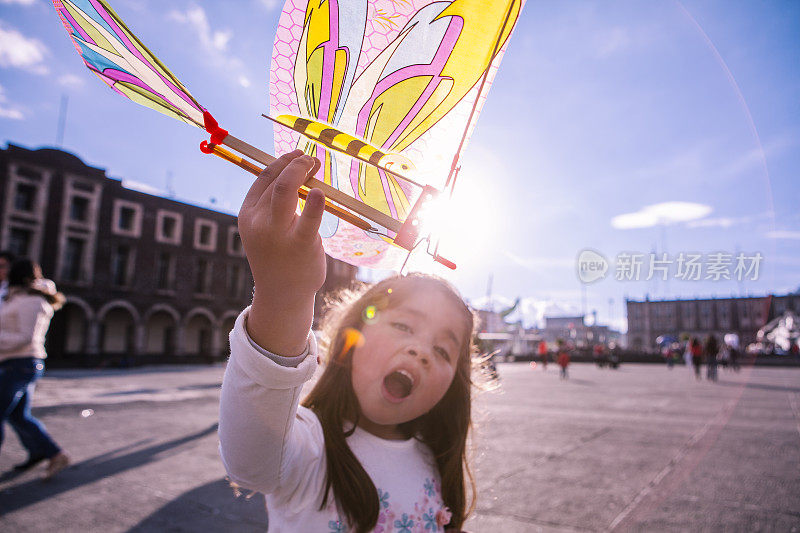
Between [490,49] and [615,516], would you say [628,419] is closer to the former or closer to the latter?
[615,516]

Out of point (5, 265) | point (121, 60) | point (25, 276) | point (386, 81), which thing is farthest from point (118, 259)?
point (386, 81)

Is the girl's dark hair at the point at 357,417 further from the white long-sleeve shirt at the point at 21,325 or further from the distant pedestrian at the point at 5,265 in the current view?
the distant pedestrian at the point at 5,265

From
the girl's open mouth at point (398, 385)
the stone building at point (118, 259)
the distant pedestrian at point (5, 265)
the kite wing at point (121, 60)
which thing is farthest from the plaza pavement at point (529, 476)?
the stone building at point (118, 259)

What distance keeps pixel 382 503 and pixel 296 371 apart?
1.89ft

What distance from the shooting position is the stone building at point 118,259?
76.5ft

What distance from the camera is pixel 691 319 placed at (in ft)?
251

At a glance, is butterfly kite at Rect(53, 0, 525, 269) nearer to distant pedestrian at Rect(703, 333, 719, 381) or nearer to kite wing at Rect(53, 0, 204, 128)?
kite wing at Rect(53, 0, 204, 128)

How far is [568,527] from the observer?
9.37 ft

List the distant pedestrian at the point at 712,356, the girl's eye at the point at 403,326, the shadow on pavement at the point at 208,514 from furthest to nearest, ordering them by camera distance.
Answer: the distant pedestrian at the point at 712,356
the shadow on pavement at the point at 208,514
the girl's eye at the point at 403,326

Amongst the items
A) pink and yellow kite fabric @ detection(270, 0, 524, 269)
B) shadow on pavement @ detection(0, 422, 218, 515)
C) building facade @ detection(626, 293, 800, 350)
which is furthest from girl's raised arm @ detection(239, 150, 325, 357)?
building facade @ detection(626, 293, 800, 350)

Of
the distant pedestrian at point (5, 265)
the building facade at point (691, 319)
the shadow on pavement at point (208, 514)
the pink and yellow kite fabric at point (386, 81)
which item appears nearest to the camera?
the pink and yellow kite fabric at point (386, 81)

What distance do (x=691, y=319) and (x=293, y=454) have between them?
8944 centimetres

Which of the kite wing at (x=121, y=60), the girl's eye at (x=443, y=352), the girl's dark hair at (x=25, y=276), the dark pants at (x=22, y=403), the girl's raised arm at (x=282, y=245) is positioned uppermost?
the kite wing at (x=121, y=60)

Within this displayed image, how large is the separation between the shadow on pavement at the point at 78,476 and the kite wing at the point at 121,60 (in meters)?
3.62
